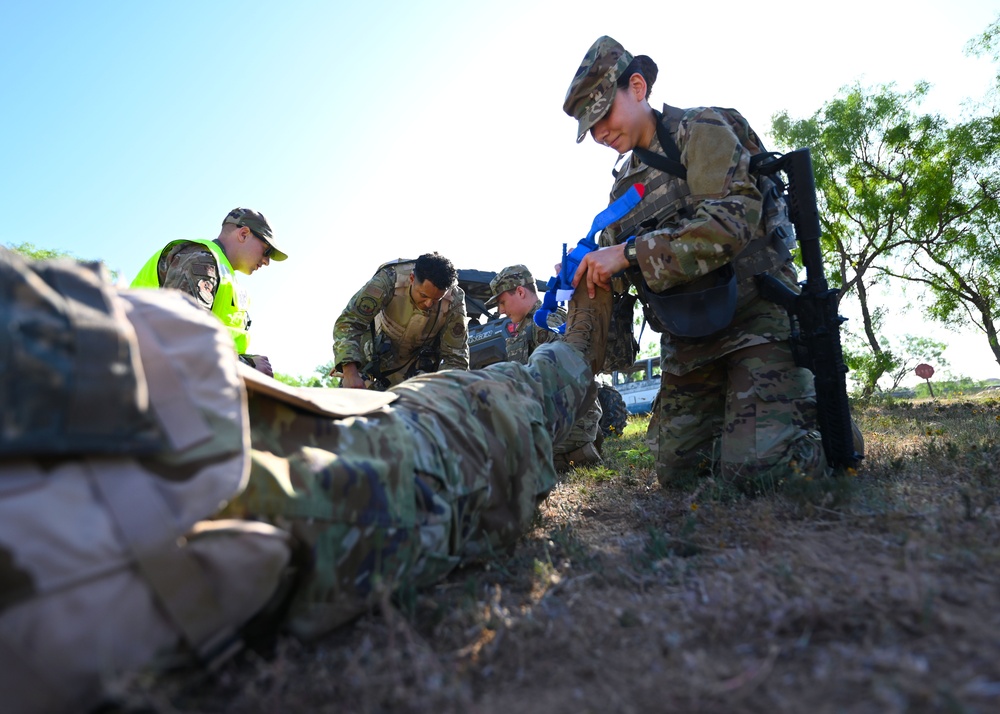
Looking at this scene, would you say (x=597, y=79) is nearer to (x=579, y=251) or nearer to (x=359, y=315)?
(x=579, y=251)

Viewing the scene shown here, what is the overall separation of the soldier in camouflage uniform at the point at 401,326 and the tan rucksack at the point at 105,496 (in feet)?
15.0

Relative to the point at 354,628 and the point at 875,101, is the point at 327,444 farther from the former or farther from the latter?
the point at 875,101

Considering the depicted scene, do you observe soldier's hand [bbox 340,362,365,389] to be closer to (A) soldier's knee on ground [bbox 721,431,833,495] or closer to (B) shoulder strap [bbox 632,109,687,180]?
(B) shoulder strap [bbox 632,109,687,180]

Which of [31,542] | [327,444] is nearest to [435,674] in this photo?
[327,444]

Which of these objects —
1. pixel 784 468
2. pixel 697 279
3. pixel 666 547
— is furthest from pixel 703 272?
pixel 666 547

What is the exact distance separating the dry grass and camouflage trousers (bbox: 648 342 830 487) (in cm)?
66

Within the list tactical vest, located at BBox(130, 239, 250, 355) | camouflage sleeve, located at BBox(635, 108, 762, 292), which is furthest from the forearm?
tactical vest, located at BBox(130, 239, 250, 355)

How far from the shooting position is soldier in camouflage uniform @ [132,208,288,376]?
175 inches

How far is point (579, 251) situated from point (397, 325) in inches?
123

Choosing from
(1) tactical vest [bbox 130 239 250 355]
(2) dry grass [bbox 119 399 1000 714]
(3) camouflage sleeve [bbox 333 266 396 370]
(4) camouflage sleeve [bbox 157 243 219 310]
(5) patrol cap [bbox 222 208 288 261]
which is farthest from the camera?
(3) camouflage sleeve [bbox 333 266 396 370]

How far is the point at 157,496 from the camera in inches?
47.0

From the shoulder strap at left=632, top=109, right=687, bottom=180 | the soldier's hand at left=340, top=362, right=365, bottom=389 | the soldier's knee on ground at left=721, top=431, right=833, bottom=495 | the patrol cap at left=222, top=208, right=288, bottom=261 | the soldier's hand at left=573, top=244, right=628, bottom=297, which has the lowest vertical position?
the soldier's knee on ground at left=721, top=431, right=833, bottom=495

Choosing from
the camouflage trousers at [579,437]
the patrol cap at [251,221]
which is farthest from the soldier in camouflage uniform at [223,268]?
the camouflage trousers at [579,437]

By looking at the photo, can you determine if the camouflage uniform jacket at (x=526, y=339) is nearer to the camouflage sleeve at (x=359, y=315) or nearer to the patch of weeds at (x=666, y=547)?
the camouflage sleeve at (x=359, y=315)
